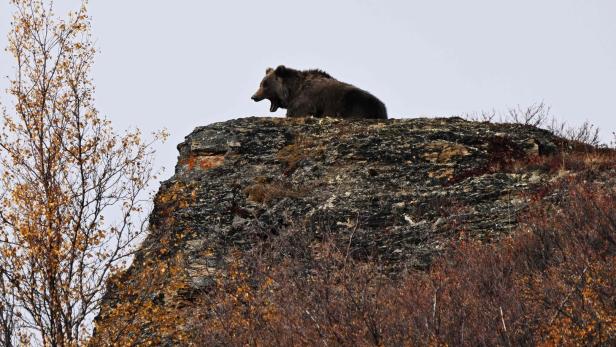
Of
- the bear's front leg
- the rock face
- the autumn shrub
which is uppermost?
the bear's front leg

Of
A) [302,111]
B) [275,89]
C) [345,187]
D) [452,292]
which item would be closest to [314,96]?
[302,111]

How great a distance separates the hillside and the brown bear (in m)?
1.27

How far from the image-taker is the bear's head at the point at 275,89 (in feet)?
102

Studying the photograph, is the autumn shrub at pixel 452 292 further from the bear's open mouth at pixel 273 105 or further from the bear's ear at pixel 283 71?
the bear's open mouth at pixel 273 105

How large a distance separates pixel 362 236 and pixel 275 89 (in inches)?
395

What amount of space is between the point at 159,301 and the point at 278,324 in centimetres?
436

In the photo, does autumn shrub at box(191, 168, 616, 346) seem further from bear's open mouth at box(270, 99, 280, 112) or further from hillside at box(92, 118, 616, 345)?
bear's open mouth at box(270, 99, 280, 112)

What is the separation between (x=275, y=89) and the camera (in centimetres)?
3116

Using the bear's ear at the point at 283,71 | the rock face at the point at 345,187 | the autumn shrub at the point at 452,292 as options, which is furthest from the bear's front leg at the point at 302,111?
the autumn shrub at the point at 452,292

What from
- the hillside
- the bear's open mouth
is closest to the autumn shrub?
the hillside

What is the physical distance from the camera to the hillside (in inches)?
632

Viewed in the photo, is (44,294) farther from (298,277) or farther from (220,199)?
(220,199)

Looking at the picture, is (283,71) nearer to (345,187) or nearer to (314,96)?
(314,96)

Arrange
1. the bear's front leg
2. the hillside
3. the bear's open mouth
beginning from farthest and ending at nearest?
the bear's open mouth
the bear's front leg
the hillside
